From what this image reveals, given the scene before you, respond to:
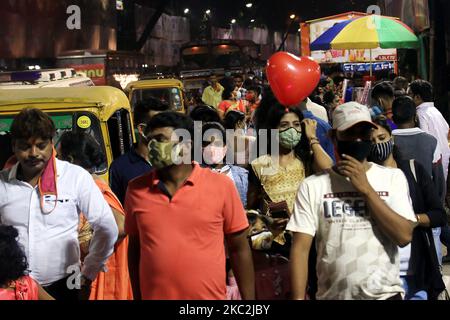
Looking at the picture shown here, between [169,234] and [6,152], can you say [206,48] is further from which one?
[169,234]

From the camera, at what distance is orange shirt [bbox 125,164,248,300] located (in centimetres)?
367

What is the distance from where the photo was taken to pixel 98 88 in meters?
8.11

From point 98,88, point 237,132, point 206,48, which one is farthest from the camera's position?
point 206,48

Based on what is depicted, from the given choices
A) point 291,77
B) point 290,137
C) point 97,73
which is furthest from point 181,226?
point 97,73

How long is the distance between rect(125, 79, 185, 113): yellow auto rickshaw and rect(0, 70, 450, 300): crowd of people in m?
9.94

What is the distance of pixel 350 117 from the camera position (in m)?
3.85

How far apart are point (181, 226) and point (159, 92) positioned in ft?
40.4

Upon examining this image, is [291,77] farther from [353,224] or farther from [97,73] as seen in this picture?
[97,73]

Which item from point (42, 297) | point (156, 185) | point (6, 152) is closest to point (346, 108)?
point (156, 185)

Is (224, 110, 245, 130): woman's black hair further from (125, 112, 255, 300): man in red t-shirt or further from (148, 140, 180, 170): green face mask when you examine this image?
(148, 140, 180, 170): green face mask

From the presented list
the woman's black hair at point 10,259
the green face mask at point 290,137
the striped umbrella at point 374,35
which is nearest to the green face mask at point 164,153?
the woman's black hair at point 10,259

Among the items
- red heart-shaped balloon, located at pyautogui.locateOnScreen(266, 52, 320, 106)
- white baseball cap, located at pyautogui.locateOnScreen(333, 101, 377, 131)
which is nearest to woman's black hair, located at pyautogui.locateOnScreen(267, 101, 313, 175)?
red heart-shaped balloon, located at pyautogui.locateOnScreen(266, 52, 320, 106)

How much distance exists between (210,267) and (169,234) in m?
0.27

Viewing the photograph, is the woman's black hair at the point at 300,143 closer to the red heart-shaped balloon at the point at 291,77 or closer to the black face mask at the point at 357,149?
the red heart-shaped balloon at the point at 291,77
